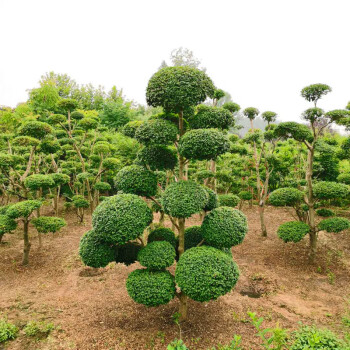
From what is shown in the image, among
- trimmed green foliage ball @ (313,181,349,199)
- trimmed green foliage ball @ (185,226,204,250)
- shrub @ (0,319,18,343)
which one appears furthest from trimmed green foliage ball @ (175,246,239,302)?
trimmed green foliage ball @ (313,181,349,199)

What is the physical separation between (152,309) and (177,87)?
13.4 feet

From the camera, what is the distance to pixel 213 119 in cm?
407

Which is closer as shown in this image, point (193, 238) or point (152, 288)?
point (152, 288)

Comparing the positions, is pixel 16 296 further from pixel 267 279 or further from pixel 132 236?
pixel 267 279

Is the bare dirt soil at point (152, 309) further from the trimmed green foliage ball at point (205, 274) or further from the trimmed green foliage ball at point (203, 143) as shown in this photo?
the trimmed green foliage ball at point (203, 143)

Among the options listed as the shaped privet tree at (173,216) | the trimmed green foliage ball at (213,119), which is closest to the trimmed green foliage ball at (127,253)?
the shaped privet tree at (173,216)

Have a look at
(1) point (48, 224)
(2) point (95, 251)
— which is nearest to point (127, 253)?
(2) point (95, 251)

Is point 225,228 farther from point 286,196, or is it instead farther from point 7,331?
point 7,331

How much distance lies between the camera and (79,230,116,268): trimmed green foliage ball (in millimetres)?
3953

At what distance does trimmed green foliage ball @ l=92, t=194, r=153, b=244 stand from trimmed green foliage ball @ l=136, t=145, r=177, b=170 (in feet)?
3.13

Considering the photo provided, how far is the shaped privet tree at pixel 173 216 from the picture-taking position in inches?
136

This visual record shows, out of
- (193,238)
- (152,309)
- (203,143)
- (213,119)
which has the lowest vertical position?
(152,309)

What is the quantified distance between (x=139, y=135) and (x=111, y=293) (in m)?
3.66

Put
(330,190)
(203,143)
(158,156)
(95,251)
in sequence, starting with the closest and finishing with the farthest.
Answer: (203,143)
(95,251)
(158,156)
(330,190)
